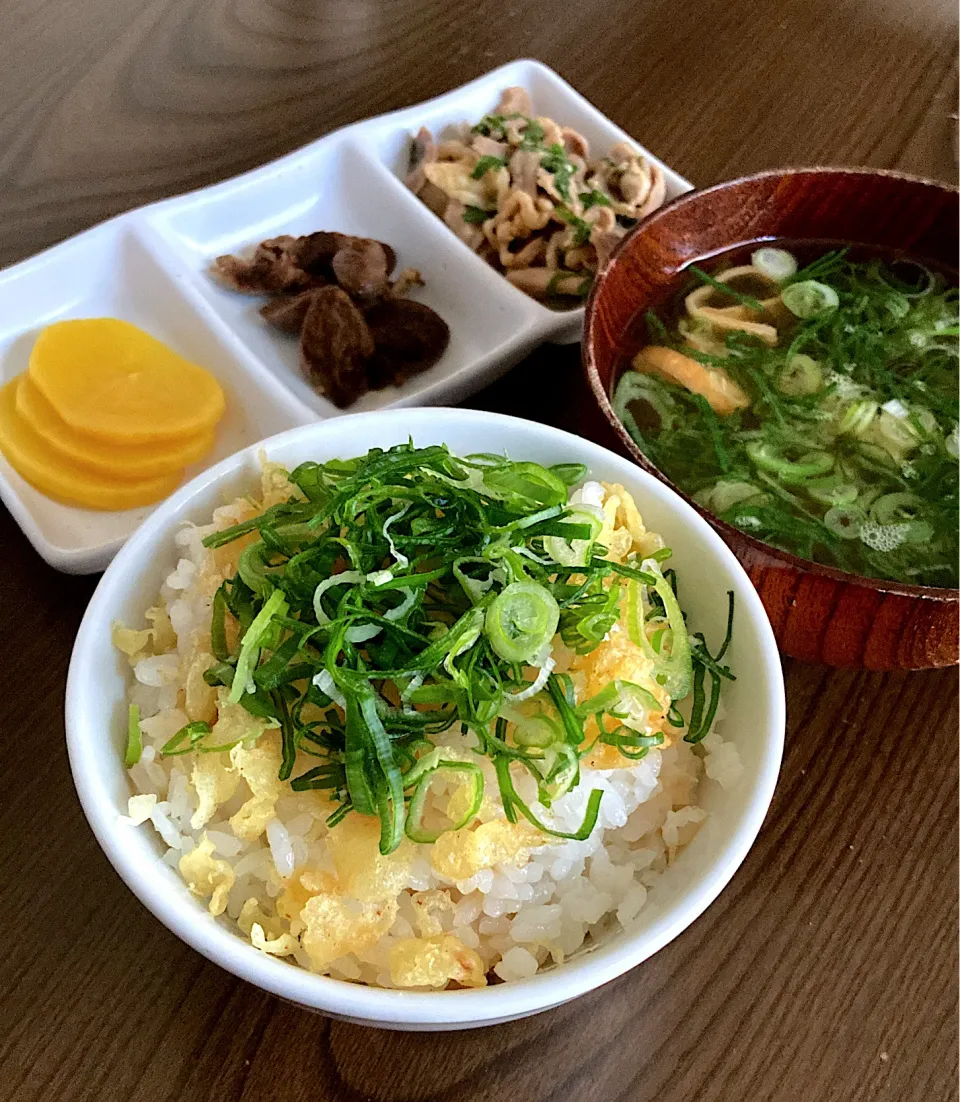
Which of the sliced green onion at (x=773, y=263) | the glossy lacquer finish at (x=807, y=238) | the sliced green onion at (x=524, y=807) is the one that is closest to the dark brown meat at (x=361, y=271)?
the glossy lacquer finish at (x=807, y=238)

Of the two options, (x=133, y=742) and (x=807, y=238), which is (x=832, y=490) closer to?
(x=807, y=238)

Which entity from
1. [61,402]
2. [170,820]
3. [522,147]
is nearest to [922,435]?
[522,147]

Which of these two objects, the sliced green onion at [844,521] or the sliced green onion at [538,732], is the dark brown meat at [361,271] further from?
the sliced green onion at [538,732]

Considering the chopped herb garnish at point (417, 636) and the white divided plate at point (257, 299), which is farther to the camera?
the white divided plate at point (257, 299)

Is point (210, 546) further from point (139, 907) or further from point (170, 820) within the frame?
point (139, 907)

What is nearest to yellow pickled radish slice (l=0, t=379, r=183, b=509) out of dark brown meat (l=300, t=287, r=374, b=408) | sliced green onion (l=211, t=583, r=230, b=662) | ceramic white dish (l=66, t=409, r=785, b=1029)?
dark brown meat (l=300, t=287, r=374, b=408)

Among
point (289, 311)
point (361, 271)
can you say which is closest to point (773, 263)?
point (361, 271)

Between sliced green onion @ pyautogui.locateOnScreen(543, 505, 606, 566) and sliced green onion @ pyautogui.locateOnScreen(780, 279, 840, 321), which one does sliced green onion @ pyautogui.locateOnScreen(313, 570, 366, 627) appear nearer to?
sliced green onion @ pyautogui.locateOnScreen(543, 505, 606, 566)
